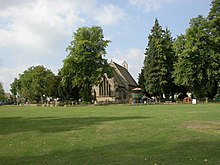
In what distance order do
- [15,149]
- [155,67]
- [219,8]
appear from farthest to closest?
1. [155,67]
2. [219,8]
3. [15,149]

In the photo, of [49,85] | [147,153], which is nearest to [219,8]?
[49,85]

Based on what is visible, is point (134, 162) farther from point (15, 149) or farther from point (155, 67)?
point (155, 67)

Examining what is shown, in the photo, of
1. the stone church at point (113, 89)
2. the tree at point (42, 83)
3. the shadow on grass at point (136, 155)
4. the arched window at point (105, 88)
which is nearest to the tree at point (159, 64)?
the stone church at point (113, 89)

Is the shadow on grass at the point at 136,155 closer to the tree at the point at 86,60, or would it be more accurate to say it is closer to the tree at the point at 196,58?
the tree at the point at 196,58

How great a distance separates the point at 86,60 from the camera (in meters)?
65.1

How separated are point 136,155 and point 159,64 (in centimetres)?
5796

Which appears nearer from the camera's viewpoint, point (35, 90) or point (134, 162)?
point (134, 162)

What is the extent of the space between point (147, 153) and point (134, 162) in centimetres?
136

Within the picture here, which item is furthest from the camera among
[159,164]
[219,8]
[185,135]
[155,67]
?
[155,67]

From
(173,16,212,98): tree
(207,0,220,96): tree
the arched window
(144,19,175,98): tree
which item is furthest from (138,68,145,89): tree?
(207,0,220,96): tree

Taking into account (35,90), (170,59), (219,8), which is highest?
(219,8)

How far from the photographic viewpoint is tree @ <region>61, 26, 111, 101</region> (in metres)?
64.7

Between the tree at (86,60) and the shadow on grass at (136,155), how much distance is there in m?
53.6

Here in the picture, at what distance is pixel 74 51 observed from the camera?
218ft
